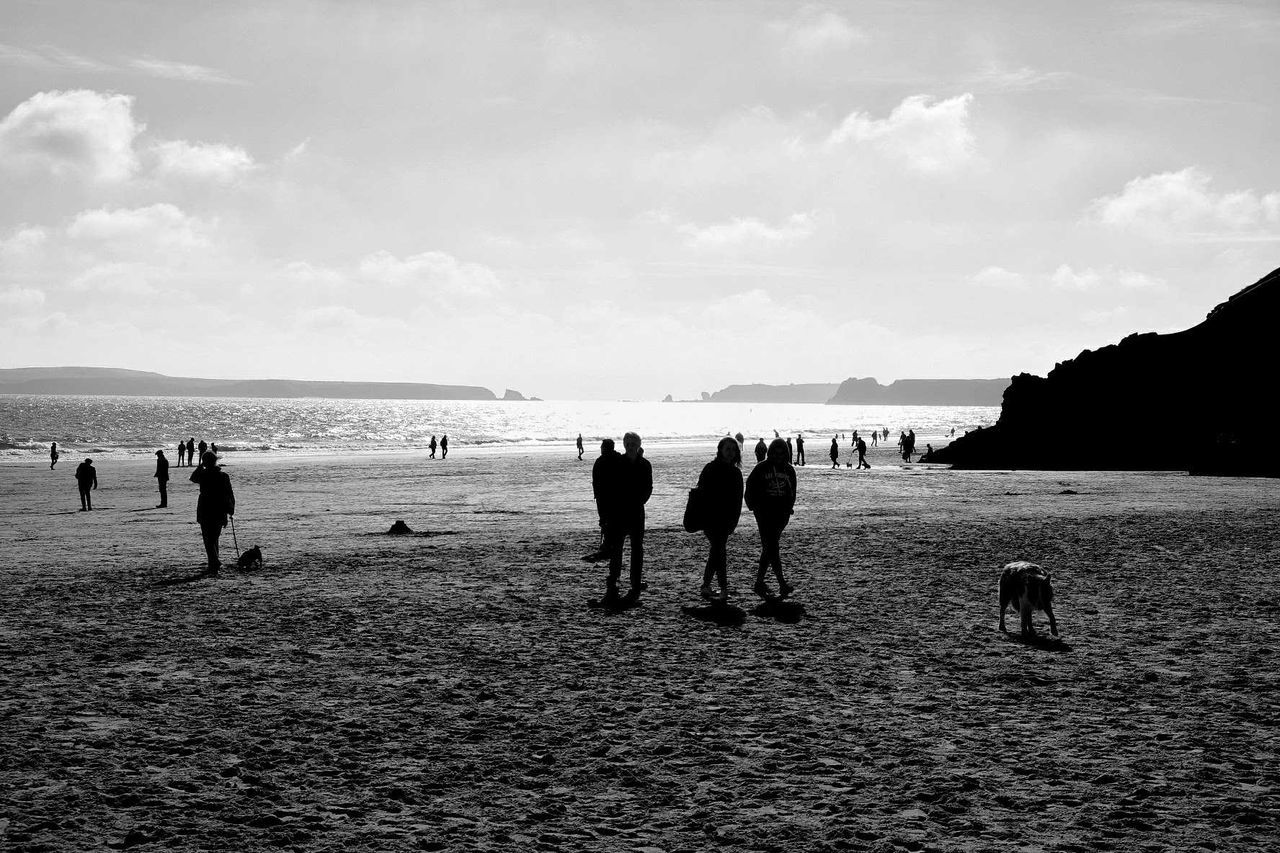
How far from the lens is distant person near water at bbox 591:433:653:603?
32.3 ft

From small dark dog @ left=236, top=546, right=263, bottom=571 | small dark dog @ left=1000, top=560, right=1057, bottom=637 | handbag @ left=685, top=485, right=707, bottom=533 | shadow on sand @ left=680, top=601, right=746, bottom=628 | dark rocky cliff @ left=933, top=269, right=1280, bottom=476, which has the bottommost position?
small dark dog @ left=236, top=546, right=263, bottom=571

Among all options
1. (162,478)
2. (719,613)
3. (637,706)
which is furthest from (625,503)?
(162,478)

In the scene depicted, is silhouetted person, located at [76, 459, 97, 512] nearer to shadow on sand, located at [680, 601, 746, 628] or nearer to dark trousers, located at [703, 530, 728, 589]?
dark trousers, located at [703, 530, 728, 589]

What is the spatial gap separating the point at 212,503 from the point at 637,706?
863 centimetres

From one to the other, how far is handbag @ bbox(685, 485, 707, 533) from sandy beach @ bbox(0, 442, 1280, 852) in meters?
0.86

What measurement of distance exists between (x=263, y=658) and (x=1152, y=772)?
6575mm

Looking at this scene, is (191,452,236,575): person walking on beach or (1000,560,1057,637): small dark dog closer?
(1000,560,1057,637): small dark dog

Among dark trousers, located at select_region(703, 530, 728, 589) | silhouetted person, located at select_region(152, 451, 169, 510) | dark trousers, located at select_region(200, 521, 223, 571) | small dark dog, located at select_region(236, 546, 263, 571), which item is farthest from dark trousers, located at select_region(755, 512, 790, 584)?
silhouetted person, located at select_region(152, 451, 169, 510)

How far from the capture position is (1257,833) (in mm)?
4211

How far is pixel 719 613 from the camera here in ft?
30.5

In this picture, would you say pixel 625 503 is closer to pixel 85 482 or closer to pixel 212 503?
pixel 212 503

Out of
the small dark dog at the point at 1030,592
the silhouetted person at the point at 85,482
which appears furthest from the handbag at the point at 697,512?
the silhouetted person at the point at 85,482

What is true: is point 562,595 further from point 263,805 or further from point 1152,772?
point 1152,772

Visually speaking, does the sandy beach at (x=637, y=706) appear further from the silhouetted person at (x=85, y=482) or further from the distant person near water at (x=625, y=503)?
the silhouetted person at (x=85, y=482)
